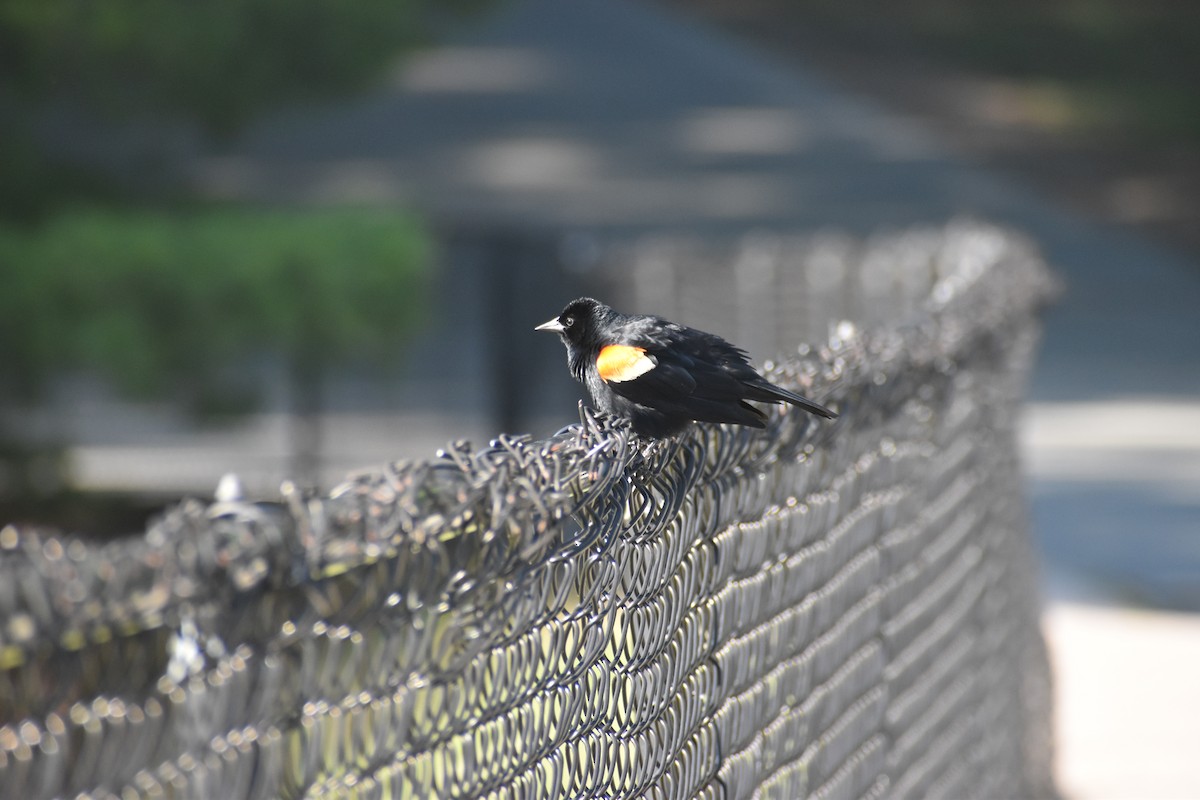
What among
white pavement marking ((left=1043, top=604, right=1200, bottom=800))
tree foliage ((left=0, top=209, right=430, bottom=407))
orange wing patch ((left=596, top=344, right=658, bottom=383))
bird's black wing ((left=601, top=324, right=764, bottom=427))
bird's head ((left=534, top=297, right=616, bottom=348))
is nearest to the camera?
bird's black wing ((left=601, top=324, right=764, bottom=427))

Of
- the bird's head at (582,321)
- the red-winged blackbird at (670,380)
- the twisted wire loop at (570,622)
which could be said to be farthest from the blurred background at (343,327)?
the red-winged blackbird at (670,380)

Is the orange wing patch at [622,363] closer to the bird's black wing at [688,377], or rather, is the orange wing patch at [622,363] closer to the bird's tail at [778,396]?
the bird's black wing at [688,377]

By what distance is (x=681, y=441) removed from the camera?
2404 millimetres

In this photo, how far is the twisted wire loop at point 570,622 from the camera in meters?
1.17

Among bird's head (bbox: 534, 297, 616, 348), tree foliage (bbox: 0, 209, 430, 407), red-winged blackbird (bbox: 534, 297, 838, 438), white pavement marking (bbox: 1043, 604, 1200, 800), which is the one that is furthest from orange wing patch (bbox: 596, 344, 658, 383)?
tree foliage (bbox: 0, 209, 430, 407)

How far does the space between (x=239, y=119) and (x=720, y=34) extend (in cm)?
2199

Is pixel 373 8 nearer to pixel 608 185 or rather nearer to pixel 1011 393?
pixel 1011 393

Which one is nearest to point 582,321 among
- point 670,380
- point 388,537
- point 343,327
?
point 670,380

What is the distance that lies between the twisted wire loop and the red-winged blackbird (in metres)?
0.07

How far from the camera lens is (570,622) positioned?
6.41ft

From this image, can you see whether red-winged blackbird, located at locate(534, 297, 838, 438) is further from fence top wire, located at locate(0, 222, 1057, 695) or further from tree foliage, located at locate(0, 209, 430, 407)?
tree foliage, located at locate(0, 209, 430, 407)

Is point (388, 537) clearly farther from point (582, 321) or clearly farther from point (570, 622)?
point (582, 321)

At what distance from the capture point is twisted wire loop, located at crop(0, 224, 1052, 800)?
1.17 metres

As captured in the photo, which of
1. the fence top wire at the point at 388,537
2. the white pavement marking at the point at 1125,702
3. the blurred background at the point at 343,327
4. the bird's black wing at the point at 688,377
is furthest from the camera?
the blurred background at the point at 343,327
